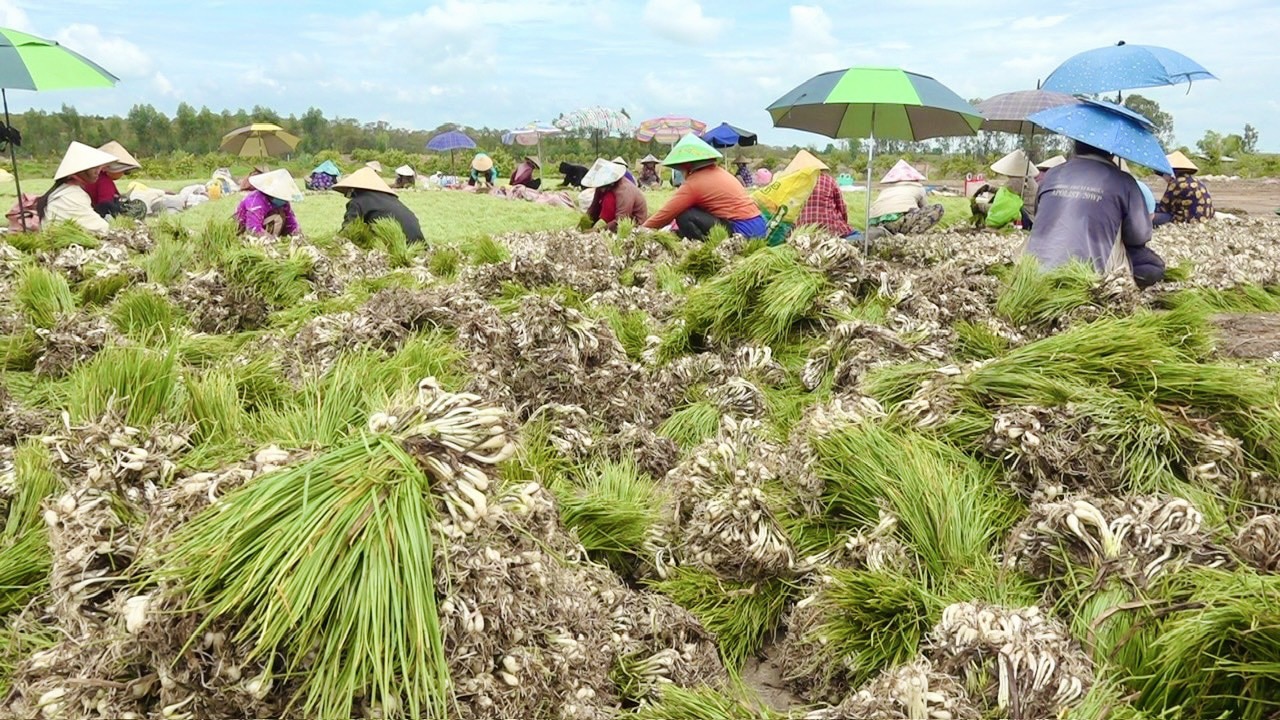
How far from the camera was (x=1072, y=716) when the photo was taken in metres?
1.95

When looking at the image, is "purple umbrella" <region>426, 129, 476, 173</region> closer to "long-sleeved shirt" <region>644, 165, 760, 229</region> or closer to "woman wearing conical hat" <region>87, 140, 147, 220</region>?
"woman wearing conical hat" <region>87, 140, 147, 220</region>

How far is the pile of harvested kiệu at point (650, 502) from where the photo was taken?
1801 mm

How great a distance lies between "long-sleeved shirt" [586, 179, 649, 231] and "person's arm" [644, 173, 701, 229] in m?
1.03

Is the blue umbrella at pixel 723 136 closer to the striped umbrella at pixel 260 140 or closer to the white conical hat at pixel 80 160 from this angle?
the striped umbrella at pixel 260 140

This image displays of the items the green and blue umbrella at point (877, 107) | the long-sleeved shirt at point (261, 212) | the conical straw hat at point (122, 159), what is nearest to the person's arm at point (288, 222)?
the long-sleeved shirt at point (261, 212)

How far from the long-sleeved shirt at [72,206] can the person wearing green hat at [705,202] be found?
5218mm

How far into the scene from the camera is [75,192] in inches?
339

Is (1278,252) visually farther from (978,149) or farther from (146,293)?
(978,149)

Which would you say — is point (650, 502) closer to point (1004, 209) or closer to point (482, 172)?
point (1004, 209)

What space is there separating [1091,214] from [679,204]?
416 cm

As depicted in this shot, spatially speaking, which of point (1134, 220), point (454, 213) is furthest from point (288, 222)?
point (1134, 220)

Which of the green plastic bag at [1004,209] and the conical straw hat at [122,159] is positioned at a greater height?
the conical straw hat at [122,159]

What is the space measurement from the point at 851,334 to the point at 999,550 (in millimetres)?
1663

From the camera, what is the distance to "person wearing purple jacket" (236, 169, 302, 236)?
813 centimetres
